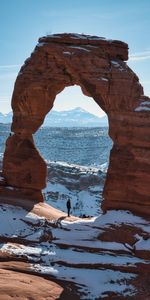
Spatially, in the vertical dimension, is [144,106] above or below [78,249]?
above

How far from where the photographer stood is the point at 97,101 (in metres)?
32.3

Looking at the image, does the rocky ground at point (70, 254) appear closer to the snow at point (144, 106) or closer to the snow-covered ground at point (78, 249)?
the snow-covered ground at point (78, 249)

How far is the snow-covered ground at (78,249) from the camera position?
2333cm

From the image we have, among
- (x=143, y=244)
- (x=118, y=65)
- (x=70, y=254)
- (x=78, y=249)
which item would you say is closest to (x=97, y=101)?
(x=118, y=65)

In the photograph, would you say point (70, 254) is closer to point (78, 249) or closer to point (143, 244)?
point (78, 249)

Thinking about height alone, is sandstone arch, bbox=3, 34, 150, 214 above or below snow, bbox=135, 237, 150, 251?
above

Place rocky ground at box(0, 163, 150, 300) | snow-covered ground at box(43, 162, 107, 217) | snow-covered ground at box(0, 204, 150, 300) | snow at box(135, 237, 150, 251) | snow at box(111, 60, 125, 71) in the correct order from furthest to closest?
snow-covered ground at box(43, 162, 107, 217) < snow at box(111, 60, 125, 71) < snow at box(135, 237, 150, 251) < snow-covered ground at box(0, 204, 150, 300) < rocky ground at box(0, 163, 150, 300)

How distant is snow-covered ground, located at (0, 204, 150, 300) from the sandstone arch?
7.66ft

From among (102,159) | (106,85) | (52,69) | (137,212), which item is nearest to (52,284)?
(137,212)

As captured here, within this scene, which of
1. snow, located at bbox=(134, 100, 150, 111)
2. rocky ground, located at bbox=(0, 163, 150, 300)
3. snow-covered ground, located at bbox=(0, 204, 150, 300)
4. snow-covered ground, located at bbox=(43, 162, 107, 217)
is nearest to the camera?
rocky ground, located at bbox=(0, 163, 150, 300)

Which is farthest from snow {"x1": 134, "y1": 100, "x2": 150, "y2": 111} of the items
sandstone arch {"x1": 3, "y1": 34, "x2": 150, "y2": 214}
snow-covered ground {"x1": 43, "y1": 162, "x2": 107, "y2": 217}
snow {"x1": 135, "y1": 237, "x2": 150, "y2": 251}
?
snow-covered ground {"x1": 43, "y1": 162, "x2": 107, "y2": 217}

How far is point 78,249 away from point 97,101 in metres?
10.5

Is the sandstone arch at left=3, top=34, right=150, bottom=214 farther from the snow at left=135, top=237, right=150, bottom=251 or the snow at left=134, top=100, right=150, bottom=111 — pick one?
the snow at left=135, top=237, right=150, bottom=251

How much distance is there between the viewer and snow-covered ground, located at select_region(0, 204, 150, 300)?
23328 mm
